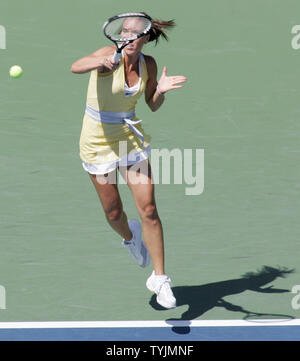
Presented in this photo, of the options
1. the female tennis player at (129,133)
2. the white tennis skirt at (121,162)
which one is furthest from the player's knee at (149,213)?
the white tennis skirt at (121,162)

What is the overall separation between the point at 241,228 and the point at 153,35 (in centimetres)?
254

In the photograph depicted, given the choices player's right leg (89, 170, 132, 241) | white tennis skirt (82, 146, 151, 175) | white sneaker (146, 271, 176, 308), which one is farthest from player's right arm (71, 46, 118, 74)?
white sneaker (146, 271, 176, 308)

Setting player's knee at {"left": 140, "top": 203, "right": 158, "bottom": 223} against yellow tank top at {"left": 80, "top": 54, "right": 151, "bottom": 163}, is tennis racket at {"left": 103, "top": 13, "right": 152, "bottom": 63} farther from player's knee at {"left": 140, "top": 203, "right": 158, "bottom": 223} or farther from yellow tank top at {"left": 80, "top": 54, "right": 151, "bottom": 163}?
player's knee at {"left": 140, "top": 203, "right": 158, "bottom": 223}

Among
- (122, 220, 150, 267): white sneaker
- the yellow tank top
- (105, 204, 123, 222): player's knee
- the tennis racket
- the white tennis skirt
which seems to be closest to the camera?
the tennis racket

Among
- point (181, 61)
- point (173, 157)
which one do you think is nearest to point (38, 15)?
point (181, 61)

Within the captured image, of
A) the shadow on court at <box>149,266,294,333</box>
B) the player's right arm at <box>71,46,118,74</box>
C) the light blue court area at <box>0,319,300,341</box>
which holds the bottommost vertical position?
the light blue court area at <box>0,319,300,341</box>

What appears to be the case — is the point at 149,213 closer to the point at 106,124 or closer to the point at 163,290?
the point at 163,290

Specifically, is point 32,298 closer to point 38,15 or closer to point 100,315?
point 100,315

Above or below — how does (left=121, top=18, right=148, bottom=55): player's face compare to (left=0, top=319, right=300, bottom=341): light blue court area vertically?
above

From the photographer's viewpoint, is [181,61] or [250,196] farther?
[181,61]

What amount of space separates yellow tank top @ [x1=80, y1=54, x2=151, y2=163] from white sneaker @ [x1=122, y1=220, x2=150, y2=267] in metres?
1.05

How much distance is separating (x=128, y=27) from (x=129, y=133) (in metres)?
0.95

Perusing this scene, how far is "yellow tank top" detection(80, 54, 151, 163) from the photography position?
9.95m

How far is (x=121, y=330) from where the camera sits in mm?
10109
